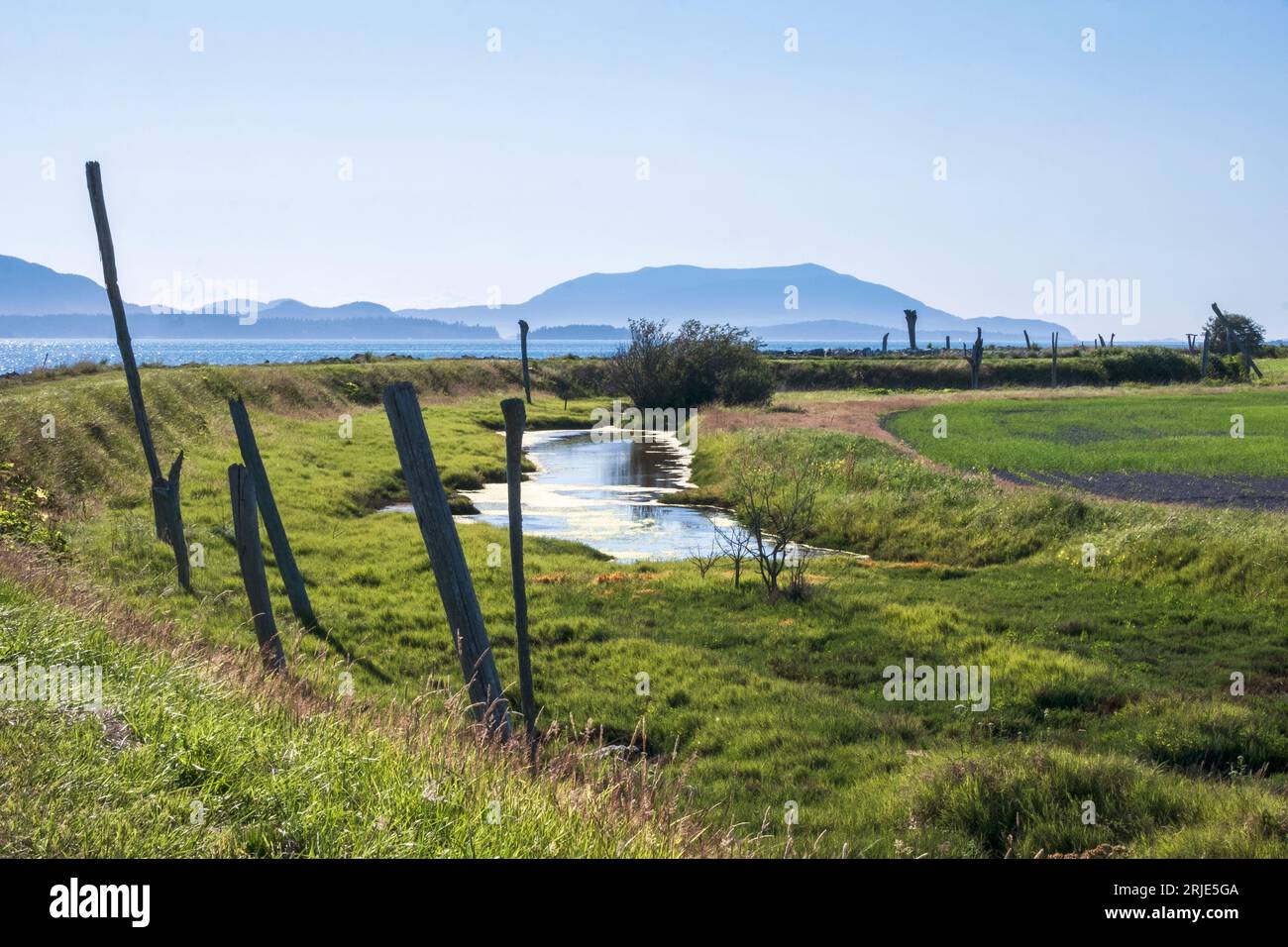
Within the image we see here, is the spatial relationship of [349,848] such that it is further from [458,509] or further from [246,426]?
[458,509]

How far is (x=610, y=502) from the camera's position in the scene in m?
32.0

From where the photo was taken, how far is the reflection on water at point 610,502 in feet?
84.1

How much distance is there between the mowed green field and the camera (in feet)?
105

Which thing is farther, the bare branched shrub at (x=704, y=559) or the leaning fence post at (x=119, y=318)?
the bare branched shrub at (x=704, y=559)

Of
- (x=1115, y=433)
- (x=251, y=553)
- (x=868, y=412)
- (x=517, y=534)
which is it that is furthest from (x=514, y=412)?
(x=868, y=412)

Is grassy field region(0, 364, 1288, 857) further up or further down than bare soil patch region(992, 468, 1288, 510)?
further down

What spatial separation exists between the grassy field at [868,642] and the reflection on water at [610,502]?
266 cm

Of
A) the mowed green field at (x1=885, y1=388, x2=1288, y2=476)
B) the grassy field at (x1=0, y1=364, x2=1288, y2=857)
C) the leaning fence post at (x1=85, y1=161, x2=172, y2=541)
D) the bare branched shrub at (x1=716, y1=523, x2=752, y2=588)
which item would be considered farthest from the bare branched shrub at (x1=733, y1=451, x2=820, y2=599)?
the leaning fence post at (x1=85, y1=161, x2=172, y2=541)

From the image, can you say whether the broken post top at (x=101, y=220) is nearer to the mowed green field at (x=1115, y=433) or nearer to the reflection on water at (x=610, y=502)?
the reflection on water at (x=610, y=502)

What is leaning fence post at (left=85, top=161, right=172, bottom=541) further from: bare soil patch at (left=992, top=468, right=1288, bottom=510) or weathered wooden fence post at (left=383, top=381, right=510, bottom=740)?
bare soil patch at (left=992, top=468, right=1288, bottom=510)

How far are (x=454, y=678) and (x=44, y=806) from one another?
8.48m

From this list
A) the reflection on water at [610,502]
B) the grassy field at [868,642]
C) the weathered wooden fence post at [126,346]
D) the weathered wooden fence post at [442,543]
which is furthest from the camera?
the reflection on water at [610,502]

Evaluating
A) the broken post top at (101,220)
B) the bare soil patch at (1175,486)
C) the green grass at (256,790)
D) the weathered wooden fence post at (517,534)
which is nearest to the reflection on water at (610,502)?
the bare soil patch at (1175,486)

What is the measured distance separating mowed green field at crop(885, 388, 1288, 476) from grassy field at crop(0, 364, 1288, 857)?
292 inches
